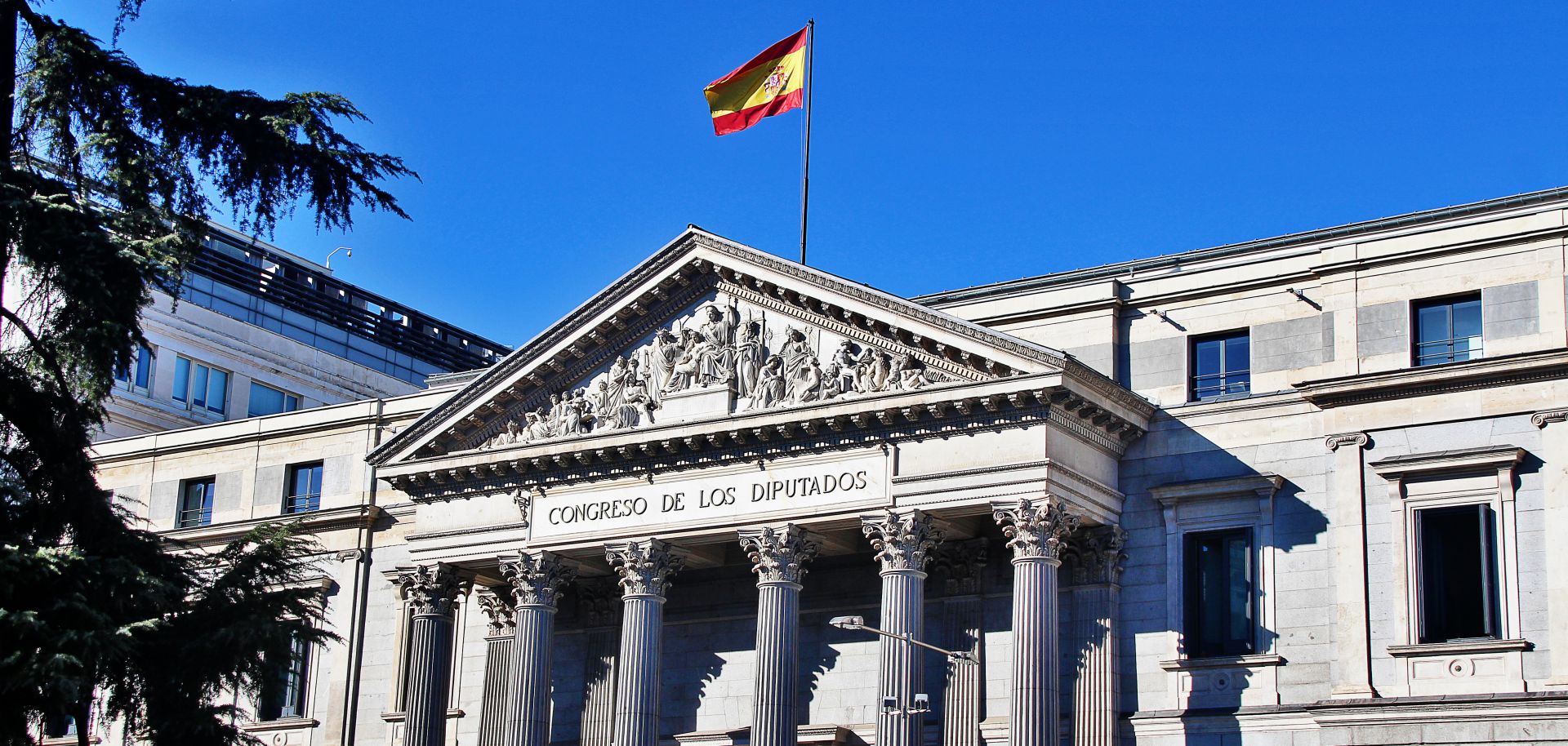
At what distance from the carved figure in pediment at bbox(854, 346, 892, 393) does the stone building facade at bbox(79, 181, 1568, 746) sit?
79mm

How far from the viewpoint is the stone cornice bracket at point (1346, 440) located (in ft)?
130

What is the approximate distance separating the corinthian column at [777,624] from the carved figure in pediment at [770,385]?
8.87 ft

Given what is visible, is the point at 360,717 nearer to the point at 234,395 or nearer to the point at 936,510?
the point at 936,510

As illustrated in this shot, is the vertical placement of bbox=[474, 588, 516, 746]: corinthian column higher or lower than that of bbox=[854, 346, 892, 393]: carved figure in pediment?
lower

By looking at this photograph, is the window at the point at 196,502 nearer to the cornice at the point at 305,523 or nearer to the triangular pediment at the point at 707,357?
the cornice at the point at 305,523

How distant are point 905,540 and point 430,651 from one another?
12733 mm

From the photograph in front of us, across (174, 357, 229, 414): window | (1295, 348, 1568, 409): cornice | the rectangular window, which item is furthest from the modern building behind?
(1295, 348, 1568, 409): cornice

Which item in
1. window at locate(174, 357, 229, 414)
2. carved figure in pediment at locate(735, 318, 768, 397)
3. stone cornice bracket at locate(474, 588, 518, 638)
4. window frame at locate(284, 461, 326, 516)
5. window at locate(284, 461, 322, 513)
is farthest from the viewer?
window at locate(174, 357, 229, 414)

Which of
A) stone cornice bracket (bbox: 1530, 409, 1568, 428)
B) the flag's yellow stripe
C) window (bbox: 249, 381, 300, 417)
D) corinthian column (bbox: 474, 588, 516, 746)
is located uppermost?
the flag's yellow stripe

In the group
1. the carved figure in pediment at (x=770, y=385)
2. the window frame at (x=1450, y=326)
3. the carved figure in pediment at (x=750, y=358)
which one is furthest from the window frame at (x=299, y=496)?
the window frame at (x=1450, y=326)

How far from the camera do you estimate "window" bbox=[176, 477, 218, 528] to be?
2288 inches

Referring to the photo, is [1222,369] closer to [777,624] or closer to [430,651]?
[777,624]

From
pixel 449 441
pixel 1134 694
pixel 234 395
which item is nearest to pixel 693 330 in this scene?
pixel 449 441

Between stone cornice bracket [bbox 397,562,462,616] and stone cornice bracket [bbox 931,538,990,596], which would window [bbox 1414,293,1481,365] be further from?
stone cornice bracket [bbox 397,562,462,616]
